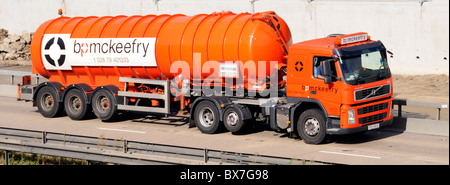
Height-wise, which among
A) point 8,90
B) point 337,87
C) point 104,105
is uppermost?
point 337,87

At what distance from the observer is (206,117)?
770 inches

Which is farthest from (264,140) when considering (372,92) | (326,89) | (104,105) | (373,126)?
(104,105)

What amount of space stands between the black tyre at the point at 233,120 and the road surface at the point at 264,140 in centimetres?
25

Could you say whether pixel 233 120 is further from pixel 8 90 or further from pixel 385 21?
pixel 385 21

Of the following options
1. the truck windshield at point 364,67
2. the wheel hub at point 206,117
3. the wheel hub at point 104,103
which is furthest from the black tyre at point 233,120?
the wheel hub at point 104,103

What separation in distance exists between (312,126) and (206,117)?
3.27m

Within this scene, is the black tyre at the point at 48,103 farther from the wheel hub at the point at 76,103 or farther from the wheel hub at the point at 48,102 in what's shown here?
the wheel hub at the point at 76,103

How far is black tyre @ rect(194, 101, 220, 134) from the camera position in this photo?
19280mm

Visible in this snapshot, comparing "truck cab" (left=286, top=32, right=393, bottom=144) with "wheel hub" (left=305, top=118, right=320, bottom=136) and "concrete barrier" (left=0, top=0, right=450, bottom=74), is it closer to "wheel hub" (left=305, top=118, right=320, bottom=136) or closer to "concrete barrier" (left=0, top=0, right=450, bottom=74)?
"wheel hub" (left=305, top=118, right=320, bottom=136)

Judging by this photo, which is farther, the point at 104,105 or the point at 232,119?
the point at 104,105

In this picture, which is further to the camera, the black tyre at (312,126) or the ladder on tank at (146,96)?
the ladder on tank at (146,96)

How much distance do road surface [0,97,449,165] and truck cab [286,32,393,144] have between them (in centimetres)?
53

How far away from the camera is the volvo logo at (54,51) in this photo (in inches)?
870

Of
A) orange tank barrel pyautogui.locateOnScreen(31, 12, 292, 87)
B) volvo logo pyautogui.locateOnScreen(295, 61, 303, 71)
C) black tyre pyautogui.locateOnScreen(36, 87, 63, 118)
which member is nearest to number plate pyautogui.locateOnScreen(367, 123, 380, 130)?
volvo logo pyautogui.locateOnScreen(295, 61, 303, 71)
